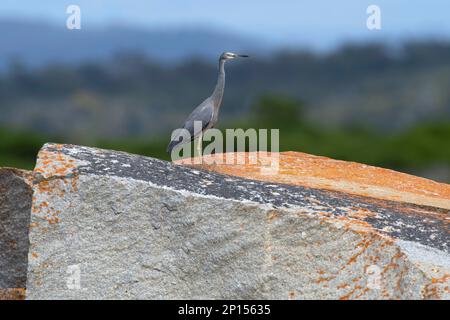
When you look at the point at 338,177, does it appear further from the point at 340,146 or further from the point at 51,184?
the point at 340,146

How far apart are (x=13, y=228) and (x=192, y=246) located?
1.62 m

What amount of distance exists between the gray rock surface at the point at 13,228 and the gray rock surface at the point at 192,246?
25 centimetres

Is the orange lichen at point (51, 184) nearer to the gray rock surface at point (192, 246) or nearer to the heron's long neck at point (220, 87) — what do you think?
the gray rock surface at point (192, 246)

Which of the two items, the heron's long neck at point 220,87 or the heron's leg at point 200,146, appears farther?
the heron's long neck at point 220,87

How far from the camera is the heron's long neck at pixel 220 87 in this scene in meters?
13.4

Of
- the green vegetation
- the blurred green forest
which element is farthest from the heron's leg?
the blurred green forest

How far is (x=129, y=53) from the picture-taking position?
157m

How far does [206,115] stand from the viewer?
13.1 metres

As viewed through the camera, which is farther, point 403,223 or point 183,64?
point 183,64

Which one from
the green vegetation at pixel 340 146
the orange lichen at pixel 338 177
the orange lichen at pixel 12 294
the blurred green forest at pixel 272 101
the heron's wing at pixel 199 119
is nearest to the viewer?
the orange lichen at pixel 12 294

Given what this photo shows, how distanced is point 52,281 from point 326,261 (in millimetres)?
2348

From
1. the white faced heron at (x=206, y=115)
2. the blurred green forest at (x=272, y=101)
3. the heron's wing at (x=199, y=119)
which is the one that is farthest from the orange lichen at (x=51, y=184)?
the blurred green forest at (x=272, y=101)

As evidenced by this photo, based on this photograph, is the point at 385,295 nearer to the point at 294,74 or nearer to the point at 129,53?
the point at 294,74
